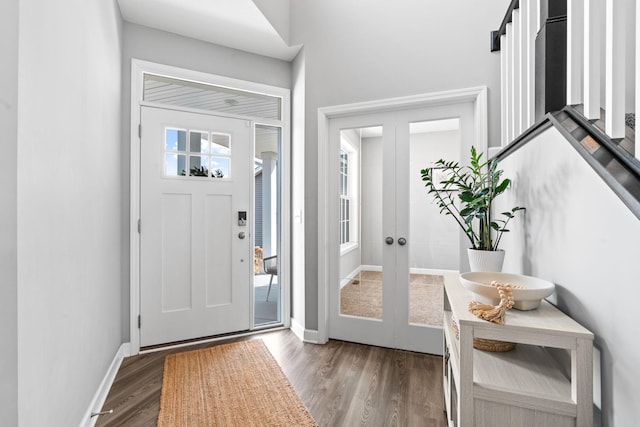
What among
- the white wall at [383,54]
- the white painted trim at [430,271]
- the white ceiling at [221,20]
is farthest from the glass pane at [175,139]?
the white painted trim at [430,271]

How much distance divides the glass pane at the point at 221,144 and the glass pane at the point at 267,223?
13.7 inches

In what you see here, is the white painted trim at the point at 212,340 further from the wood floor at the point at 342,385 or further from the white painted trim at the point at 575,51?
the white painted trim at the point at 575,51

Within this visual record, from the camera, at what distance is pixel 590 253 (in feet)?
2.94

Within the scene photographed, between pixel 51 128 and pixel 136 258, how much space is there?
1539mm

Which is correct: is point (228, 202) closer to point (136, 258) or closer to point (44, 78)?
point (136, 258)

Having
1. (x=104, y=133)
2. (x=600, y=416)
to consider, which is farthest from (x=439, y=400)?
(x=104, y=133)

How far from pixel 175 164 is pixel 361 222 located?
5.51ft

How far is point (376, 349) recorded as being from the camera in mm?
2576

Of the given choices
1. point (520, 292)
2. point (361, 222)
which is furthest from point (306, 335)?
point (520, 292)

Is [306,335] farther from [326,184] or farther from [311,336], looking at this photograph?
[326,184]

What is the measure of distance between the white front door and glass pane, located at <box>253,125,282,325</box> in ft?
0.95

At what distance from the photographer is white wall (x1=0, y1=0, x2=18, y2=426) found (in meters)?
0.84

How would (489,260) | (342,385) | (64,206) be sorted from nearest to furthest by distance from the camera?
1. (64,206)
2. (489,260)
3. (342,385)

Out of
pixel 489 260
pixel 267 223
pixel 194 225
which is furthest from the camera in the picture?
pixel 267 223
